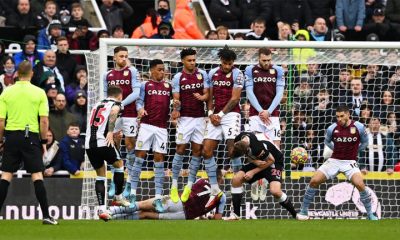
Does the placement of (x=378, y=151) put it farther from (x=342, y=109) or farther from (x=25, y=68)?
(x=25, y=68)

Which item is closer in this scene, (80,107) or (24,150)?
(24,150)

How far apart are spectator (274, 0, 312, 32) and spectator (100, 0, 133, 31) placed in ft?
10.4

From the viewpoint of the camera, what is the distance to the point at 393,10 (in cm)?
2945

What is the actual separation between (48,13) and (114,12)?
172cm

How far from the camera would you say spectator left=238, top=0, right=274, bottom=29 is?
29.0m

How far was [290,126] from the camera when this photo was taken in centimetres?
2431

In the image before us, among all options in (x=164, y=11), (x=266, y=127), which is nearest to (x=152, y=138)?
(x=266, y=127)

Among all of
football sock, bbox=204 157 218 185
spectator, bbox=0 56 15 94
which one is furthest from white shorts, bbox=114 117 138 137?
spectator, bbox=0 56 15 94

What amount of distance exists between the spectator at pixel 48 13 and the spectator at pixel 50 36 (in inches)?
9.3

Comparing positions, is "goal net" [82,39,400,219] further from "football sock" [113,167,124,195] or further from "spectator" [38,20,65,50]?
"football sock" [113,167,124,195]

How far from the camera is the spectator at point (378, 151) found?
80.5 ft

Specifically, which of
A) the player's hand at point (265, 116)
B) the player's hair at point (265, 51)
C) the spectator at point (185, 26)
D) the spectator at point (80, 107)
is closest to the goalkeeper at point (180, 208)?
the player's hand at point (265, 116)

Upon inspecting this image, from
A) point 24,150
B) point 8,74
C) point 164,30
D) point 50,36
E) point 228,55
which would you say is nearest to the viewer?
point 24,150

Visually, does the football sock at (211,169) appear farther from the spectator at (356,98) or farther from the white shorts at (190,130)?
the spectator at (356,98)
